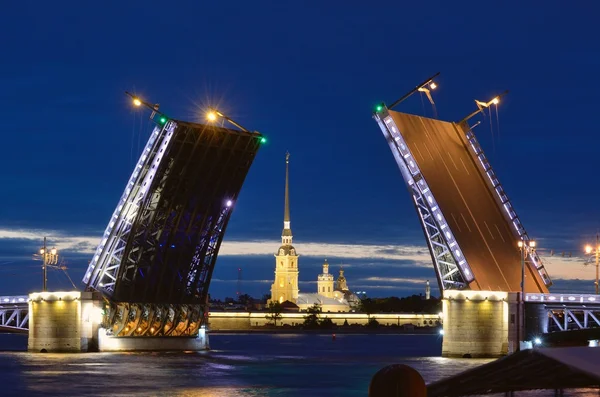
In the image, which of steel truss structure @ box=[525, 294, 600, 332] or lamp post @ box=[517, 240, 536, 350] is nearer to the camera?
lamp post @ box=[517, 240, 536, 350]

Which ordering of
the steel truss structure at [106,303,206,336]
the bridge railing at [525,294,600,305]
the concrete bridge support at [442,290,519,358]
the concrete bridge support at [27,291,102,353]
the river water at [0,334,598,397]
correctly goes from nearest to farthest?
the river water at [0,334,598,397], the concrete bridge support at [442,290,519,358], the bridge railing at [525,294,600,305], the concrete bridge support at [27,291,102,353], the steel truss structure at [106,303,206,336]

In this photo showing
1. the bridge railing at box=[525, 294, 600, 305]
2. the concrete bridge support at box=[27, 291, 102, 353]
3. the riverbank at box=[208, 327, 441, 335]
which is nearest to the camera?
the bridge railing at box=[525, 294, 600, 305]

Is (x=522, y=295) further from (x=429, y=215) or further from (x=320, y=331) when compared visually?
(x=320, y=331)

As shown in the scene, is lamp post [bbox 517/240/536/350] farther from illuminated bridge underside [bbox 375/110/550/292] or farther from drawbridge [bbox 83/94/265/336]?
drawbridge [bbox 83/94/265/336]

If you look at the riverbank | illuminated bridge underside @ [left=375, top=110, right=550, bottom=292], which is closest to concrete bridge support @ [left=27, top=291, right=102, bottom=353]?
illuminated bridge underside @ [left=375, top=110, right=550, bottom=292]

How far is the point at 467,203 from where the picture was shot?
5969 cm

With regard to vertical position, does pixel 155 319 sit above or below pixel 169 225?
below

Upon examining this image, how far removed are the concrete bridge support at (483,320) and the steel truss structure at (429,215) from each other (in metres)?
0.96

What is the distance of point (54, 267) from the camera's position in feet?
229

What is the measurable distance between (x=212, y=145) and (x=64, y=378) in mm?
16337

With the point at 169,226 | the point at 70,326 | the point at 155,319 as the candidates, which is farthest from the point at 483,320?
the point at 70,326

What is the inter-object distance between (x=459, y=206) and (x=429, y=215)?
5.07 ft

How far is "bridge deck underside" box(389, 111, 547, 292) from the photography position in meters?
57.8

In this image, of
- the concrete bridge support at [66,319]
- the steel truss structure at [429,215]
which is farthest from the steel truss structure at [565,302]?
the concrete bridge support at [66,319]
